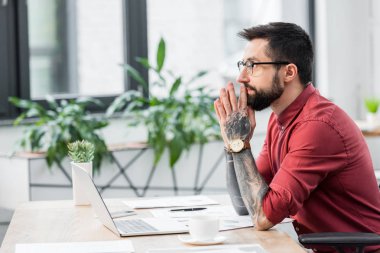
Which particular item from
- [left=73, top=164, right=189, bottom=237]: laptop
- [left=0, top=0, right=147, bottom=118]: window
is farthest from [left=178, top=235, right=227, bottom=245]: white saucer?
[left=0, top=0, right=147, bottom=118]: window

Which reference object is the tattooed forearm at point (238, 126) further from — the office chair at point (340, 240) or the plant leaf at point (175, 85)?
the plant leaf at point (175, 85)

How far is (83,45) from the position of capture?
4.75 metres

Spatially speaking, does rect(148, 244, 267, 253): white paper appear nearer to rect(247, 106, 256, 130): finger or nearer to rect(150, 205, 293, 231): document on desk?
rect(150, 205, 293, 231): document on desk

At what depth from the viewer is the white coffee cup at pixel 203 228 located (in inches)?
78.7

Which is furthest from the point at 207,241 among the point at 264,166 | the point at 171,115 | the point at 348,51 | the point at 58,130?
the point at 348,51

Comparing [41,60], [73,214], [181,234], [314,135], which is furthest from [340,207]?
[41,60]

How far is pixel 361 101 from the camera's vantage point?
5180 millimetres

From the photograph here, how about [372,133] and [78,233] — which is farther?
[372,133]

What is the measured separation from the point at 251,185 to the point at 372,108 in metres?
2.67

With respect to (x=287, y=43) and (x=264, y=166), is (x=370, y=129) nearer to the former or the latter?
(x=264, y=166)

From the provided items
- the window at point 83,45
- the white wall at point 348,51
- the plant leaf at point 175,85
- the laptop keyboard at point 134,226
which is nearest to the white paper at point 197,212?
the laptop keyboard at point 134,226

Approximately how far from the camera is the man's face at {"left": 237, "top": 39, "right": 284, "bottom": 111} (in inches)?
97.3

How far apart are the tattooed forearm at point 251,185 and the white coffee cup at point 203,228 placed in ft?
0.78

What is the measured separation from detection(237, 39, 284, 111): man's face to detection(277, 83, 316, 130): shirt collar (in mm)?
58
